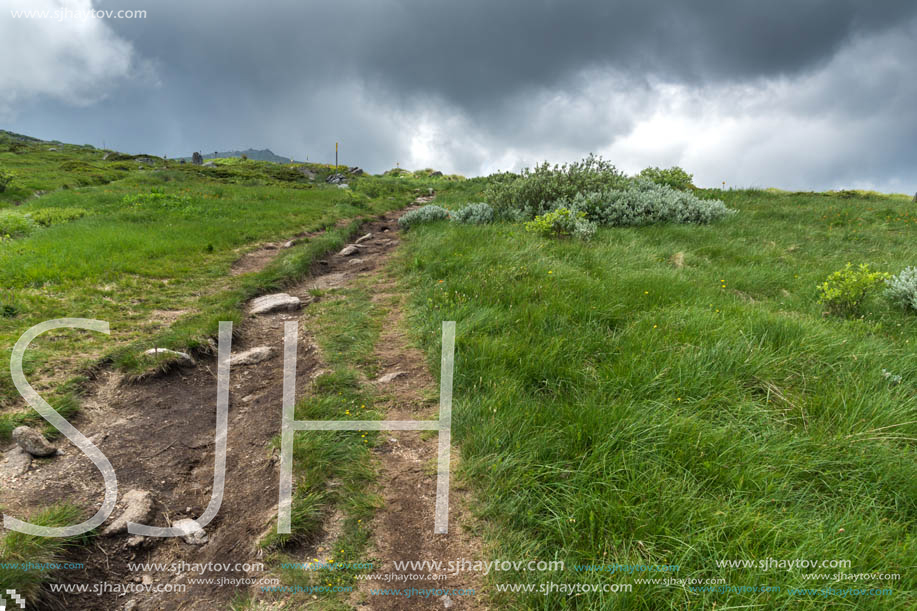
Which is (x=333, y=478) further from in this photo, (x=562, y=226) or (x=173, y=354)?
(x=562, y=226)

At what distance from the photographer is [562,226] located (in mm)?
10125

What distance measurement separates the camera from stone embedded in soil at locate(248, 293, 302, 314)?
25.5 feet

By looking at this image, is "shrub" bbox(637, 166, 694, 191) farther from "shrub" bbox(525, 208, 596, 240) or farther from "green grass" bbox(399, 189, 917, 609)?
"green grass" bbox(399, 189, 917, 609)

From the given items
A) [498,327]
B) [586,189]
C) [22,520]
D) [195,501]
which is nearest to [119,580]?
[195,501]

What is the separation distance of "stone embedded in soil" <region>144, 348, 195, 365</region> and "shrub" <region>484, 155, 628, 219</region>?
31.6 feet

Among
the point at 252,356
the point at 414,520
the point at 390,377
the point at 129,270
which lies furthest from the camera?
the point at 129,270

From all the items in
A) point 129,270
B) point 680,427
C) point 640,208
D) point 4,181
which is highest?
point 4,181

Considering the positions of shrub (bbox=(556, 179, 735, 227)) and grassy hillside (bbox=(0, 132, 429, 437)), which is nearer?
grassy hillside (bbox=(0, 132, 429, 437))

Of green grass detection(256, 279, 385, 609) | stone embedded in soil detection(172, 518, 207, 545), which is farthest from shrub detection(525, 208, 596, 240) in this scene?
stone embedded in soil detection(172, 518, 207, 545)

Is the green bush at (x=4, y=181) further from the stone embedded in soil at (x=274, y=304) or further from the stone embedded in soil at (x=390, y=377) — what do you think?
the stone embedded in soil at (x=390, y=377)

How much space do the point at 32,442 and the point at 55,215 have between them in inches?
734

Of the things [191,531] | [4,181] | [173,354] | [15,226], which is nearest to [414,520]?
[191,531]

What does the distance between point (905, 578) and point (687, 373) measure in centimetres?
195

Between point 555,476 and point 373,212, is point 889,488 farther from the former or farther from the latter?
point 373,212
